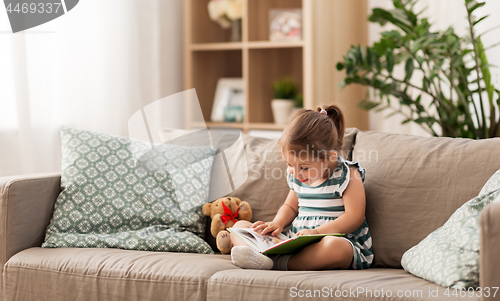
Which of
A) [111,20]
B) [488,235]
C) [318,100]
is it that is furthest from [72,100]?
[488,235]

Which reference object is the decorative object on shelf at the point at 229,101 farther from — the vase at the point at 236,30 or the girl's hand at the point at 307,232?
the girl's hand at the point at 307,232

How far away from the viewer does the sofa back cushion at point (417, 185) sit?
1.43m

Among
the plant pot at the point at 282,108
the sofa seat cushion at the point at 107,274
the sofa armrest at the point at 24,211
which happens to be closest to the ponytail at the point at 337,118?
the sofa seat cushion at the point at 107,274

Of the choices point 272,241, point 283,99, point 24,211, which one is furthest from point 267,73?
point 24,211

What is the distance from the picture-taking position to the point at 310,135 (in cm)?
148

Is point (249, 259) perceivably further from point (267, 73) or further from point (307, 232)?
point (267, 73)

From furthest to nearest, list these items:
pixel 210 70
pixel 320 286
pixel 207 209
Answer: pixel 210 70 → pixel 207 209 → pixel 320 286

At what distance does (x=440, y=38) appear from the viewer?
1987 mm

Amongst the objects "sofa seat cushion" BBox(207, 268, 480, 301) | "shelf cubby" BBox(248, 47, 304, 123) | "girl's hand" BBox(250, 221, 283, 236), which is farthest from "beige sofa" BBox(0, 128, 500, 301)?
"shelf cubby" BBox(248, 47, 304, 123)

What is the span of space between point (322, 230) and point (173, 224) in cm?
52

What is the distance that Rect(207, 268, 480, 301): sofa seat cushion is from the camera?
1144mm

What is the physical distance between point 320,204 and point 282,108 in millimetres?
1362

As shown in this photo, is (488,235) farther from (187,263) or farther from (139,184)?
(139,184)

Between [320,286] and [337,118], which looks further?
[337,118]
